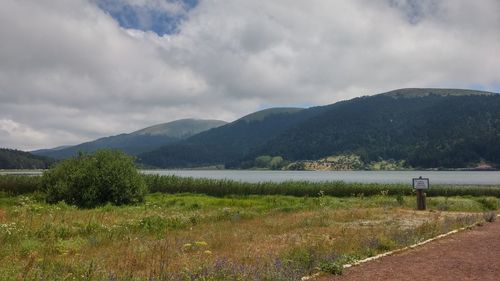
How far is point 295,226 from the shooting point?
22.0 meters

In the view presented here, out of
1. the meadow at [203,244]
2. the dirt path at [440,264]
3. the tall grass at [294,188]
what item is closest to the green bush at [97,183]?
the meadow at [203,244]

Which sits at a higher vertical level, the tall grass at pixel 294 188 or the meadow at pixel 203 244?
the tall grass at pixel 294 188

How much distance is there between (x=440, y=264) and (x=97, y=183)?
32.0 meters

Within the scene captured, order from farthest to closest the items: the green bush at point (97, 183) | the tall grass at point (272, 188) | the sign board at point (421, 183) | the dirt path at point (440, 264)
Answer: the tall grass at point (272, 188) → the green bush at point (97, 183) → the sign board at point (421, 183) → the dirt path at point (440, 264)

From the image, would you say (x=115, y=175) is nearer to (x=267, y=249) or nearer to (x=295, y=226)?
(x=295, y=226)

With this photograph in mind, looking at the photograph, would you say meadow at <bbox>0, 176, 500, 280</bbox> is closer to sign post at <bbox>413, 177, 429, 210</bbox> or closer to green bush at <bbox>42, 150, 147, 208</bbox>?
sign post at <bbox>413, 177, 429, 210</bbox>

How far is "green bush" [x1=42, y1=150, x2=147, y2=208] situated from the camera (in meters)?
39.5

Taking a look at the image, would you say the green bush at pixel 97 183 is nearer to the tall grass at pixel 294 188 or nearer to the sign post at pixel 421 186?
the tall grass at pixel 294 188

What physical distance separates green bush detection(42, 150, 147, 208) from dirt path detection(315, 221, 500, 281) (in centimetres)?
2906

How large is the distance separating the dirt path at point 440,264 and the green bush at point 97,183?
2906 centimetres

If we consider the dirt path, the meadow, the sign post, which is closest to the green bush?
the meadow

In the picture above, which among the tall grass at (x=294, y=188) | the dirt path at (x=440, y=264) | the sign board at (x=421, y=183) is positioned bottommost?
the dirt path at (x=440, y=264)

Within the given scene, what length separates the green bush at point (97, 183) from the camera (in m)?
39.5

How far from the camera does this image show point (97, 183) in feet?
129
